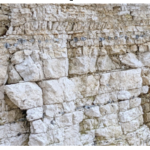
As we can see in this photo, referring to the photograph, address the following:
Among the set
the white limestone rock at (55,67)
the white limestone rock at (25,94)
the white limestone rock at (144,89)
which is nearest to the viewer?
the white limestone rock at (25,94)

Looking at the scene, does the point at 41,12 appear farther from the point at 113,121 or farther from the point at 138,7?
the point at 113,121

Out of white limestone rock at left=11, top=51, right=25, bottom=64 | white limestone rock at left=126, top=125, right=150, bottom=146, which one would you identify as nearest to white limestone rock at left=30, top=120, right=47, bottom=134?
white limestone rock at left=11, top=51, right=25, bottom=64

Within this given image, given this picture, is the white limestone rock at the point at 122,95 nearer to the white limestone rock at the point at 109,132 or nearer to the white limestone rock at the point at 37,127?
the white limestone rock at the point at 109,132

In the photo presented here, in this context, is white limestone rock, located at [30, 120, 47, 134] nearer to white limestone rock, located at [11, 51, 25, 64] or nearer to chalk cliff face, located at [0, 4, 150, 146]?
chalk cliff face, located at [0, 4, 150, 146]

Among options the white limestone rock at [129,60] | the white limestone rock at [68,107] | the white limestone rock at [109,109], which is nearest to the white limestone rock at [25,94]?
the white limestone rock at [68,107]

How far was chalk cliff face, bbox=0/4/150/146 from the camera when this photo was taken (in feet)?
6.94

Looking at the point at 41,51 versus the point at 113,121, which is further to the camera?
the point at 113,121

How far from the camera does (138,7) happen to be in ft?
8.08

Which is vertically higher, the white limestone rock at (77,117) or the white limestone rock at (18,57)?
the white limestone rock at (18,57)

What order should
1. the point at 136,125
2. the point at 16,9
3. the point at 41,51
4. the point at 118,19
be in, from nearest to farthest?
the point at 16,9
the point at 41,51
the point at 118,19
the point at 136,125

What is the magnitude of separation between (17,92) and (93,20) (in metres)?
1.09

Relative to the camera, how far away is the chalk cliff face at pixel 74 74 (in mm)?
2115

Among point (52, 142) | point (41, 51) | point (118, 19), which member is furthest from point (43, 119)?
point (118, 19)

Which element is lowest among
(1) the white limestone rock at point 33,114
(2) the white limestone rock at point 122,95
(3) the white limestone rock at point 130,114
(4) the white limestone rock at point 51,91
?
(3) the white limestone rock at point 130,114
